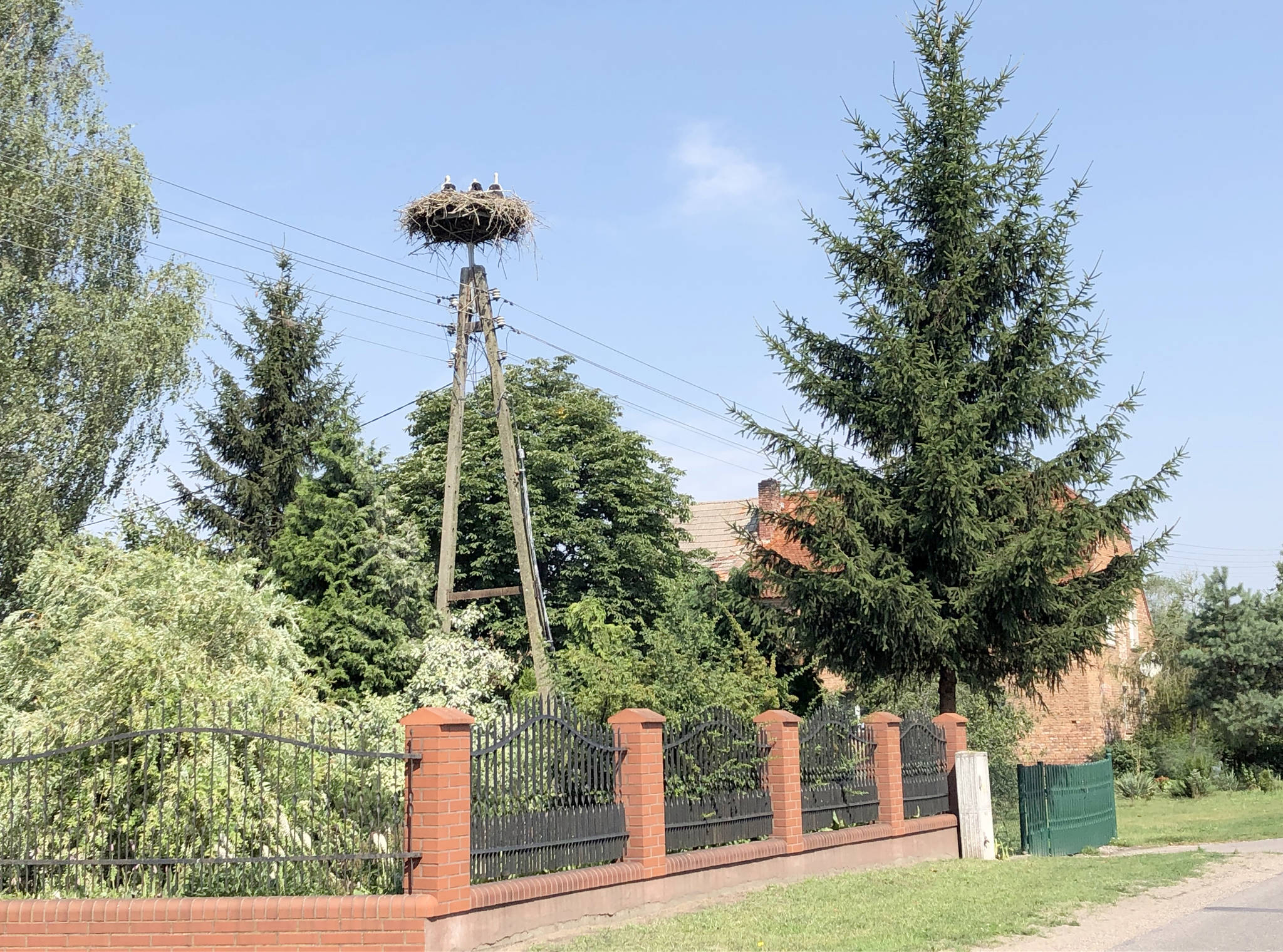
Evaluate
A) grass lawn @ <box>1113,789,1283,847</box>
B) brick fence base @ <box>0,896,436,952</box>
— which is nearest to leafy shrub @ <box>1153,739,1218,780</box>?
grass lawn @ <box>1113,789,1283,847</box>

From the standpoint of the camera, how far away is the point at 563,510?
3038 centimetres

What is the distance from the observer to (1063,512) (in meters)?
17.9

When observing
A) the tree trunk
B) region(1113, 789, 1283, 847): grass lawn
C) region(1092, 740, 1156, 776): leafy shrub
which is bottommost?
region(1113, 789, 1283, 847): grass lawn

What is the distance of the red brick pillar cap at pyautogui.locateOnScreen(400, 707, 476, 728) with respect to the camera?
930cm

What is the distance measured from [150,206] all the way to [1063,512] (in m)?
19.5

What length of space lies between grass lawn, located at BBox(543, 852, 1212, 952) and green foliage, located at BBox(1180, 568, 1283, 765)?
1904 cm

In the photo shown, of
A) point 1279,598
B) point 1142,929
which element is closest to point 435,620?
point 1142,929

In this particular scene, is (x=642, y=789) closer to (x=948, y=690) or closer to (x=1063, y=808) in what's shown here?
(x=948, y=690)

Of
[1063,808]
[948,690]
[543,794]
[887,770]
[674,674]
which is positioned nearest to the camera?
[543,794]

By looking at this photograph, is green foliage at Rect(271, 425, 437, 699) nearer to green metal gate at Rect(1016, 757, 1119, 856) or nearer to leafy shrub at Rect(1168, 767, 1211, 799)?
green metal gate at Rect(1016, 757, 1119, 856)

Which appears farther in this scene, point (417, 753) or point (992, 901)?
point (992, 901)

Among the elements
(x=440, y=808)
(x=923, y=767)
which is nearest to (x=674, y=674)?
(x=923, y=767)

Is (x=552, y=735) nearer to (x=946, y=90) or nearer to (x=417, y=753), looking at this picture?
(x=417, y=753)

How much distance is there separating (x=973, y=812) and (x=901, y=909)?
656 centimetres
